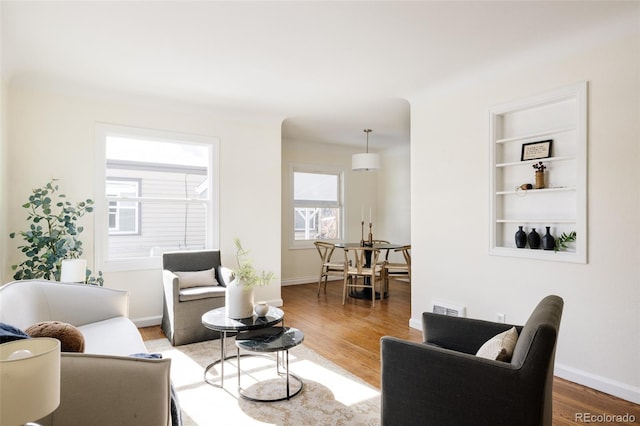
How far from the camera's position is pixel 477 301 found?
3527 mm

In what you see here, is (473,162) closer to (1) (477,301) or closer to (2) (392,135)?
(1) (477,301)

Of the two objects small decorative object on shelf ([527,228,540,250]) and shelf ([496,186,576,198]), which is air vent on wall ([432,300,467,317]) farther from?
shelf ([496,186,576,198])

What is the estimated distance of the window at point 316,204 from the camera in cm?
693

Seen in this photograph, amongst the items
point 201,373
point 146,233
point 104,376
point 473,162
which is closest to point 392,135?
point 473,162

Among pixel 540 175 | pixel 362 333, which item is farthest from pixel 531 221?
pixel 362 333

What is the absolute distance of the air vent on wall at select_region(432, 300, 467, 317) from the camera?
3.63 meters

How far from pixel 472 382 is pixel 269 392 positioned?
61.1 inches

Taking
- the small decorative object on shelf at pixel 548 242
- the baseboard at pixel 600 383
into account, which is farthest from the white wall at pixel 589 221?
the small decorative object on shelf at pixel 548 242

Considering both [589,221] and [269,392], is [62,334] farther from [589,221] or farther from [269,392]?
[589,221]

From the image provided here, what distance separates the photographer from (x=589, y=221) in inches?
108

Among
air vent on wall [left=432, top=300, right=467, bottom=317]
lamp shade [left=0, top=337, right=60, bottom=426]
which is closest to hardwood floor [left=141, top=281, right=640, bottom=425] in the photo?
air vent on wall [left=432, top=300, right=467, bottom=317]

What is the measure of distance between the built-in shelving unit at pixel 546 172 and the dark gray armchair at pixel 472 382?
1.38 m

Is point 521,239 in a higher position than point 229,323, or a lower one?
higher

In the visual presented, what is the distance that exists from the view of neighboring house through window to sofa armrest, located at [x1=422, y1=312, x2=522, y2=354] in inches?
186
